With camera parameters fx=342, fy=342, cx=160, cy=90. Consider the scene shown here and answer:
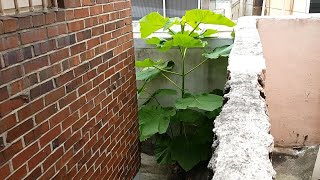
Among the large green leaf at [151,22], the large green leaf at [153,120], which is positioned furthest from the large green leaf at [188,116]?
the large green leaf at [151,22]

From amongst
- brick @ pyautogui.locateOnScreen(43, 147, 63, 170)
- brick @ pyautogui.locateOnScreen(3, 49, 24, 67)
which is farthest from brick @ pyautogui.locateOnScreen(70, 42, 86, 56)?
brick @ pyautogui.locateOnScreen(43, 147, 63, 170)

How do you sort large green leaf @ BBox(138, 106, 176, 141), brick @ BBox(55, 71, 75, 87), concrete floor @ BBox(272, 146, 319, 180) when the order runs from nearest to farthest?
1. brick @ BBox(55, 71, 75, 87)
2. large green leaf @ BBox(138, 106, 176, 141)
3. concrete floor @ BBox(272, 146, 319, 180)

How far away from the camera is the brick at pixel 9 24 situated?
1.63 meters

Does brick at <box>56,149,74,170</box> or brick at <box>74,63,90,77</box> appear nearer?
brick at <box>56,149,74,170</box>

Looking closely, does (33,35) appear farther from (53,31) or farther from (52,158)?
(52,158)

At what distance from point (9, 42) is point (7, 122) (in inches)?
15.3

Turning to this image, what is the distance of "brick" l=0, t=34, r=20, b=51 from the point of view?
5.28 ft

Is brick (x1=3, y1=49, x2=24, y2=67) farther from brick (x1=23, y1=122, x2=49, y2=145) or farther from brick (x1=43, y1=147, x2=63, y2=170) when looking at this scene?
brick (x1=43, y1=147, x2=63, y2=170)

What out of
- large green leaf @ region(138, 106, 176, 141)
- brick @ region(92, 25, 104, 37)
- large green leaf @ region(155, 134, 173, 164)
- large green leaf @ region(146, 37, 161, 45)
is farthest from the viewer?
large green leaf @ region(155, 134, 173, 164)

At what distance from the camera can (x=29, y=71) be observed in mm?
1812

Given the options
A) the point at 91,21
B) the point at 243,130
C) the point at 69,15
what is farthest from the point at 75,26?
the point at 243,130

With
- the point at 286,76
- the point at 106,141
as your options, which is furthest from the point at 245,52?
the point at 286,76

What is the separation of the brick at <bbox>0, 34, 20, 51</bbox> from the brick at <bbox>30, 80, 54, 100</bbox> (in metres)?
0.27

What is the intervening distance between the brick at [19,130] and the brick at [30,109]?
0.03m
